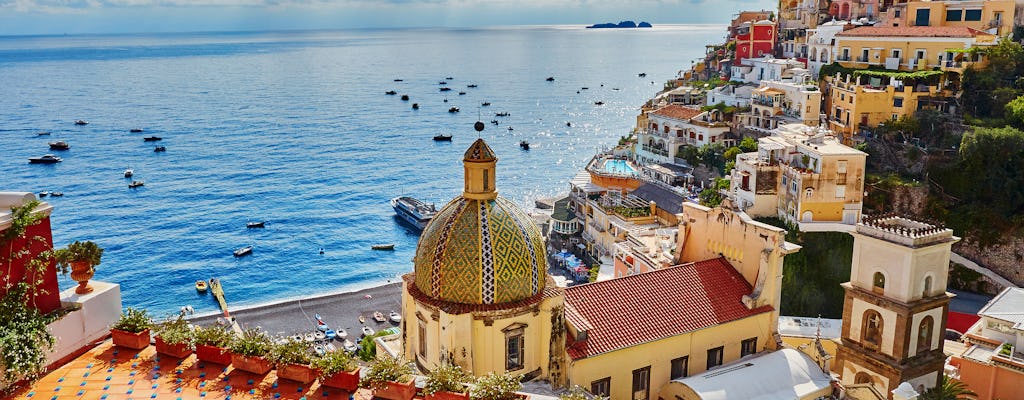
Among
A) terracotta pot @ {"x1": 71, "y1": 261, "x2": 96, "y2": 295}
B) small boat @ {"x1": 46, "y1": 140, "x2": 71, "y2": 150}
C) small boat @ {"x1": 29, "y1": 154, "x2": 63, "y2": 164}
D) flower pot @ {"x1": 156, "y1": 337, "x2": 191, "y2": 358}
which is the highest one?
terracotta pot @ {"x1": 71, "y1": 261, "x2": 96, "y2": 295}

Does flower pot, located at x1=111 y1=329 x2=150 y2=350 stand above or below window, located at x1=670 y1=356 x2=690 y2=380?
above

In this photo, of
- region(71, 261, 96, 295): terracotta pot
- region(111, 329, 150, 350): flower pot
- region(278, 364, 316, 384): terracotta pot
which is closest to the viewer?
region(278, 364, 316, 384): terracotta pot

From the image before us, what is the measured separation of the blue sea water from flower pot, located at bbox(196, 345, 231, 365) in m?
38.0

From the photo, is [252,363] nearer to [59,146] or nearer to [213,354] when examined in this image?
[213,354]

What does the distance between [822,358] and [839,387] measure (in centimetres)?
121

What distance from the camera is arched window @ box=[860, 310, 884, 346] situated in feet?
74.3

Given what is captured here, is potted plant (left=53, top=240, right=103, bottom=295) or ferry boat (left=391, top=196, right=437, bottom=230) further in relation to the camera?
ferry boat (left=391, top=196, right=437, bottom=230)

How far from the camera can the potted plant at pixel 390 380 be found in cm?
1199

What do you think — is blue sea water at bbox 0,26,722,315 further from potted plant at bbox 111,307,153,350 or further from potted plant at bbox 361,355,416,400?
potted plant at bbox 361,355,416,400

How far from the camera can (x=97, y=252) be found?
13.8 meters

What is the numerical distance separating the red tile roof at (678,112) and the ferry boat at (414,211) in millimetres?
20757

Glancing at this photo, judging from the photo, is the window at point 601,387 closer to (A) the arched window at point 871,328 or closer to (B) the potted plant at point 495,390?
(B) the potted plant at point 495,390

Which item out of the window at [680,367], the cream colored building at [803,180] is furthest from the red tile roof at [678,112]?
the window at [680,367]

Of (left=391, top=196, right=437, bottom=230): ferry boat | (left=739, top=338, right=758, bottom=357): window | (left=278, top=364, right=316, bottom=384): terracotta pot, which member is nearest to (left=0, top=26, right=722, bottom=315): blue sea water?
(left=391, top=196, right=437, bottom=230): ferry boat
